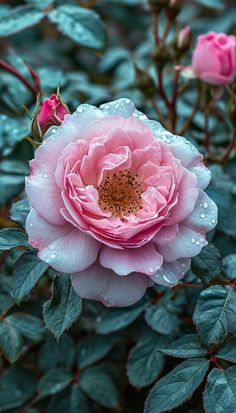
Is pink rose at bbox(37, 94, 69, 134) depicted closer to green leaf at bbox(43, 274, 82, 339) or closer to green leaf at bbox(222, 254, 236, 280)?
green leaf at bbox(43, 274, 82, 339)

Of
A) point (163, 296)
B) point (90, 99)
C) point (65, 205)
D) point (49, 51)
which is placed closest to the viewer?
point (65, 205)

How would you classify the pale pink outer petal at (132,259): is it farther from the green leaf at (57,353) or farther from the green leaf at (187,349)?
the green leaf at (57,353)

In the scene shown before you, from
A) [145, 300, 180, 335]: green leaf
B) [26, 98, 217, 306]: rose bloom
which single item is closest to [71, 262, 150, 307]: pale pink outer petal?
[26, 98, 217, 306]: rose bloom

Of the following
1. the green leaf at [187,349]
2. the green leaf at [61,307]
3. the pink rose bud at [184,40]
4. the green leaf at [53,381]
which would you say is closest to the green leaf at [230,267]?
the green leaf at [187,349]

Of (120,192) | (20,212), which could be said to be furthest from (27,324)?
A: (120,192)

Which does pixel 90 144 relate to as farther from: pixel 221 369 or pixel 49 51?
pixel 49 51

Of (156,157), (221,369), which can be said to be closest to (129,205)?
(156,157)

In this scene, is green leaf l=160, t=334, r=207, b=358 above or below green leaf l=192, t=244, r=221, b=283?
below
